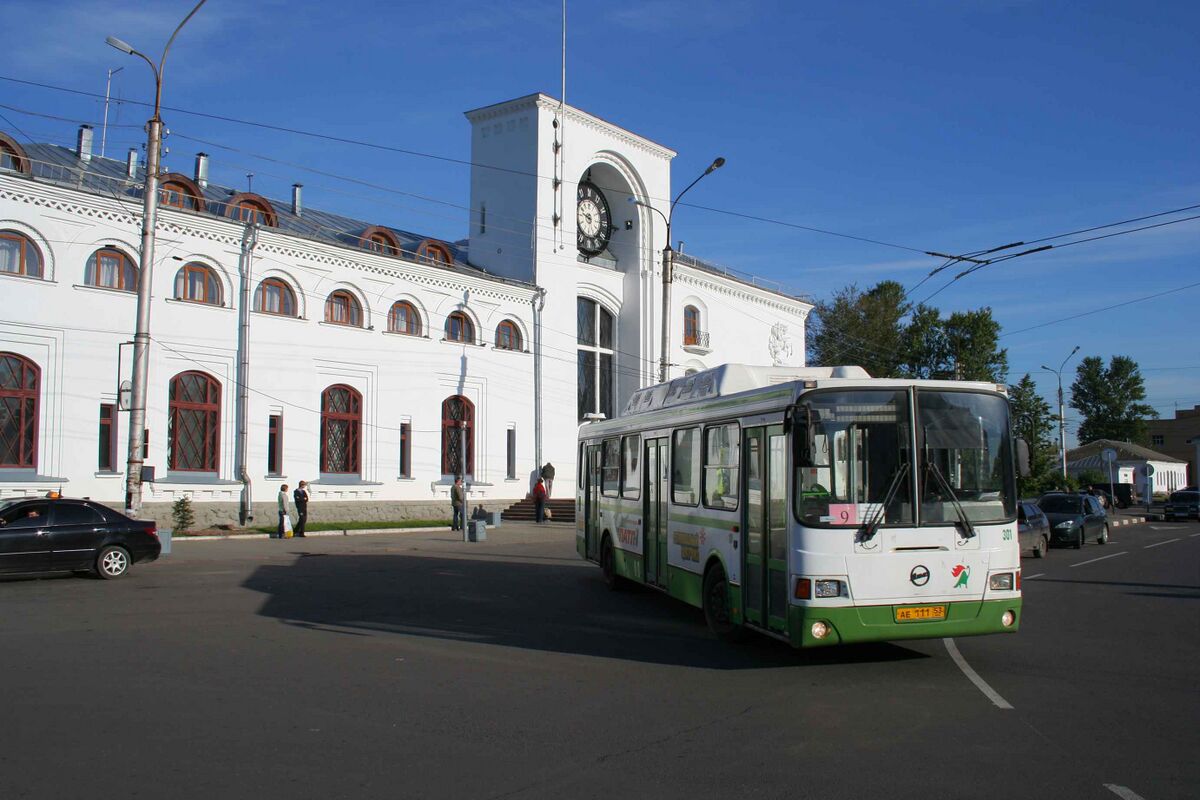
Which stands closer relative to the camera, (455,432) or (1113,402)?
(455,432)

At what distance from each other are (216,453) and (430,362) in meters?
9.25

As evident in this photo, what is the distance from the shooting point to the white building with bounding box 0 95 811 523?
88.5 feet

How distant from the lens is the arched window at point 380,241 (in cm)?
3625

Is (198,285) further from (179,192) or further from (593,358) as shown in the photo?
(593,358)

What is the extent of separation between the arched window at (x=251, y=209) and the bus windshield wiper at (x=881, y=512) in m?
27.7

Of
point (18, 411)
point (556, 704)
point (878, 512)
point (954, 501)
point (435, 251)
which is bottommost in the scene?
point (556, 704)

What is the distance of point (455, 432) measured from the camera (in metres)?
38.6

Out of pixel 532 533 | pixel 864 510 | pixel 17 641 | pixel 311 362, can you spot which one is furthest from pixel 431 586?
pixel 311 362

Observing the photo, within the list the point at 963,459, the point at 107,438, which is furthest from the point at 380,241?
the point at 963,459

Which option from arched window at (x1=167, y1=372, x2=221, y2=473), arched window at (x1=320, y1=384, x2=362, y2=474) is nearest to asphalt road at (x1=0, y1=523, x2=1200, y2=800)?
arched window at (x1=167, y1=372, x2=221, y2=473)

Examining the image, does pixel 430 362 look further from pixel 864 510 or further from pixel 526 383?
pixel 864 510

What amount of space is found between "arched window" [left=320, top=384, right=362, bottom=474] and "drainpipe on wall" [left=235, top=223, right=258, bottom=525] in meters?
3.13

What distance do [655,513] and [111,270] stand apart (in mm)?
21425

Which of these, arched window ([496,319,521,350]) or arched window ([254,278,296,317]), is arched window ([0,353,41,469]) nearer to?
arched window ([254,278,296,317])
